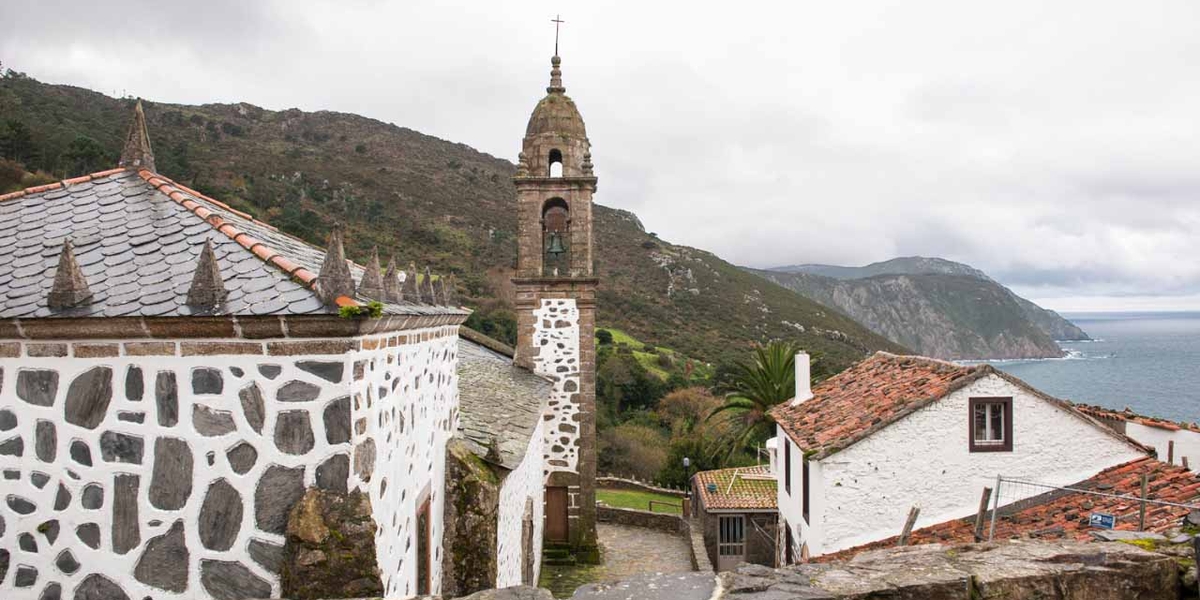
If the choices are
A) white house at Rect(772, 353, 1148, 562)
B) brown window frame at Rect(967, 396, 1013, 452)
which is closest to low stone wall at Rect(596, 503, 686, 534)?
A: white house at Rect(772, 353, 1148, 562)

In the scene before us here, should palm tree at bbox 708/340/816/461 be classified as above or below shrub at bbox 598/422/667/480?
above

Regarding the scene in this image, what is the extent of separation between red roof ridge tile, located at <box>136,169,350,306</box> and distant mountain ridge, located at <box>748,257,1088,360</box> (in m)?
88.3

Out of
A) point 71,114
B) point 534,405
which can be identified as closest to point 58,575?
point 534,405

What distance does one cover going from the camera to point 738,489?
65.8 feet

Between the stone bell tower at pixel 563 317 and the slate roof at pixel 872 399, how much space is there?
4.26 metres

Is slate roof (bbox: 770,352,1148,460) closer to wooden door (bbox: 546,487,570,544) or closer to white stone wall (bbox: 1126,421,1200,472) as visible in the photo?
white stone wall (bbox: 1126,421,1200,472)

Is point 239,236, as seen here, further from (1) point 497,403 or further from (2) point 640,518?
(2) point 640,518

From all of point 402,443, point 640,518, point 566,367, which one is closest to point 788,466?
point 566,367

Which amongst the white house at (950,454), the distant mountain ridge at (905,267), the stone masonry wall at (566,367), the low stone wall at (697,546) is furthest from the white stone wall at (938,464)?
the distant mountain ridge at (905,267)

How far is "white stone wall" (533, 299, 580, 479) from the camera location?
16.5m

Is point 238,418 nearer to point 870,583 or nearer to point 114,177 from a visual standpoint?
point 114,177

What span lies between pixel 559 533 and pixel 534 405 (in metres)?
4.29

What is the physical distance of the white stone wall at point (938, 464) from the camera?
36.9ft

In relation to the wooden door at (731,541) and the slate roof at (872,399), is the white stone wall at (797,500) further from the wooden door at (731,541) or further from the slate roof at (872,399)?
the wooden door at (731,541)
